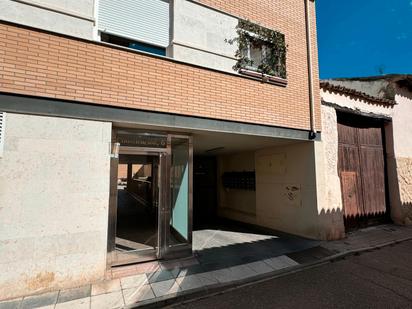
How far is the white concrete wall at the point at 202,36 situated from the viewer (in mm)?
5555

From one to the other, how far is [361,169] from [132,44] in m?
8.60

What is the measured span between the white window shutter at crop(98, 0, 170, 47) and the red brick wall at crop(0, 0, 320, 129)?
0.61 meters

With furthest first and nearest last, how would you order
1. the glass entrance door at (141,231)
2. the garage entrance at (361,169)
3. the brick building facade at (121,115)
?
the garage entrance at (361,169)
the glass entrance door at (141,231)
the brick building facade at (121,115)

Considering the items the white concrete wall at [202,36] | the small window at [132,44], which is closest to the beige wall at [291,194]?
the white concrete wall at [202,36]

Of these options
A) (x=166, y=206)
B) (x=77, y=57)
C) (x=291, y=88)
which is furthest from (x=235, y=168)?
(x=77, y=57)

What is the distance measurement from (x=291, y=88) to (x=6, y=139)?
6690mm

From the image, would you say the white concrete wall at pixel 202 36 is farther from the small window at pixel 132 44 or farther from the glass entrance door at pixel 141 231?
the glass entrance door at pixel 141 231

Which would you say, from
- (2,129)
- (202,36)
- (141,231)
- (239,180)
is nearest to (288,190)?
(239,180)

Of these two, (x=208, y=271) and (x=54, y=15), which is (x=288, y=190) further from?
(x=54, y=15)

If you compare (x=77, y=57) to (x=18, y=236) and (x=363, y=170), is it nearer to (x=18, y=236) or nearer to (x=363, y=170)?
(x=18, y=236)

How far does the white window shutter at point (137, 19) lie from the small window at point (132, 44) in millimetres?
92

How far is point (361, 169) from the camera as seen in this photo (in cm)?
876

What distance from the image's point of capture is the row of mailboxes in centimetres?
972

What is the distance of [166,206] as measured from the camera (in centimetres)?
565
